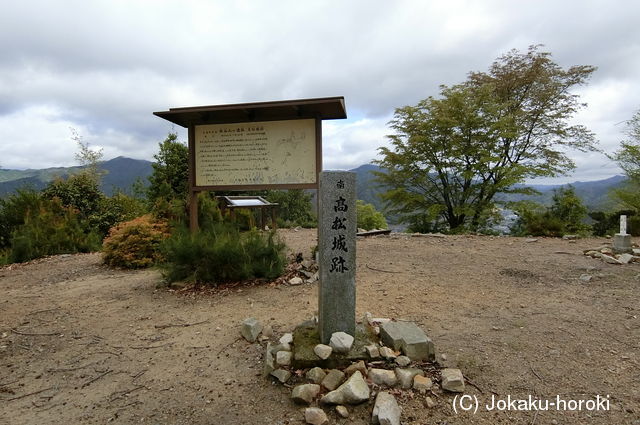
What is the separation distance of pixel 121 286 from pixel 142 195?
9297 mm

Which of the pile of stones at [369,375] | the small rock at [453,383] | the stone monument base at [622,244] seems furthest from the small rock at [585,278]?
the small rock at [453,383]

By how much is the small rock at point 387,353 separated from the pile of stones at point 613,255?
5.55m

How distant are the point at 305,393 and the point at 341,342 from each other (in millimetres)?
495

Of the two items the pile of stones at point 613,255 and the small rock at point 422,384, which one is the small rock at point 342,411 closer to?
the small rock at point 422,384

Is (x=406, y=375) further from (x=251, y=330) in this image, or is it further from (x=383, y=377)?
(x=251, y=330)

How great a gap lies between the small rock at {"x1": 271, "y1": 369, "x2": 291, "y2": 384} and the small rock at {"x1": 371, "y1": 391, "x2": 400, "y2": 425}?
2.28 feet

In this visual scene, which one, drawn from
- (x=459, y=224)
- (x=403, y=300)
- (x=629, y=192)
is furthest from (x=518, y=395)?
(x=629, y=192)

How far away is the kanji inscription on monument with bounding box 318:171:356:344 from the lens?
2.99 meters

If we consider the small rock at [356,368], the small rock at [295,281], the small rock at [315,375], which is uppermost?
the small rock at [295,281]

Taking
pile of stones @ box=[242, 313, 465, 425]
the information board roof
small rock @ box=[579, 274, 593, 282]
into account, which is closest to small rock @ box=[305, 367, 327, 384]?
pile of stones @ box=[242, 313, 465, 425]

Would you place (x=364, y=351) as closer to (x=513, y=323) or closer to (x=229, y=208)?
(x=513, y=323)

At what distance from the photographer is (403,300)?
14.4 feet

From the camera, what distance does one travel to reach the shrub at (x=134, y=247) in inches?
265

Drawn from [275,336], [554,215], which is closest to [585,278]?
[275,336]
